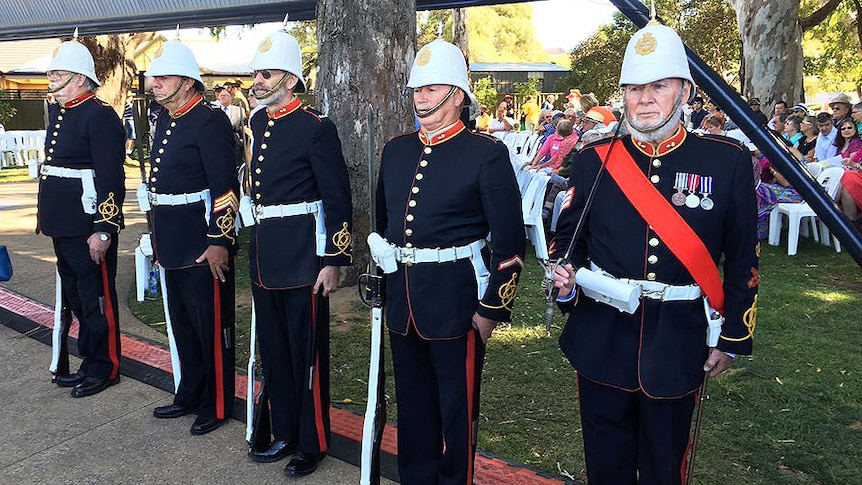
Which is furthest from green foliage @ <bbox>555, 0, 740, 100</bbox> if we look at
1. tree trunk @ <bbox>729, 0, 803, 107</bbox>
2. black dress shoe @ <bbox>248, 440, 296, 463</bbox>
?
black dress shoe @ <bbox>248, 440, 296, 463</bbox>

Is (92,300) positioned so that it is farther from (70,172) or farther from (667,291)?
(667,291)

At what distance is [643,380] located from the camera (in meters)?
2.41

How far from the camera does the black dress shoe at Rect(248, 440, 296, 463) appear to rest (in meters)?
3.63

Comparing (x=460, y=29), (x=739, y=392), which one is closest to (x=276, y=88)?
(x=739, y=392)

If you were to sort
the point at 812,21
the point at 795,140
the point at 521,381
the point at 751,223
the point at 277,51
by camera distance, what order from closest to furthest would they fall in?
the point at 751,223 → the point at 277,51 → the point at 521,381 → the point at 795,140 → the point at 812,21

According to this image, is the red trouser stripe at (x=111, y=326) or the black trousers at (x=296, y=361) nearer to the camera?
the black trousers at (x=296, y=361)

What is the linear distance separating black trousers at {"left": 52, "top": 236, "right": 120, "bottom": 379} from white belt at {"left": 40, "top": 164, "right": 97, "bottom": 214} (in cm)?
27

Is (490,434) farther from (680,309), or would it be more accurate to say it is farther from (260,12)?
(260,12)

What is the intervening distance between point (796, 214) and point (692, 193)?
6825mm

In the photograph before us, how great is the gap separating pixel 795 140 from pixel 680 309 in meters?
9.44

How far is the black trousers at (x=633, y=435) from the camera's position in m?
2.47

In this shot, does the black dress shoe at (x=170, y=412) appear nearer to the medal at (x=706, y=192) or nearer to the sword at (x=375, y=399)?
the sword at (x=375, y=399)

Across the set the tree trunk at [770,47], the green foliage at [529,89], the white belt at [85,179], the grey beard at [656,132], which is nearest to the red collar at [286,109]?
the white belt at [85,179]

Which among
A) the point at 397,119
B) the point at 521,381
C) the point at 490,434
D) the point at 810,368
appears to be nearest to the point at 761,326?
the point at 810,368
